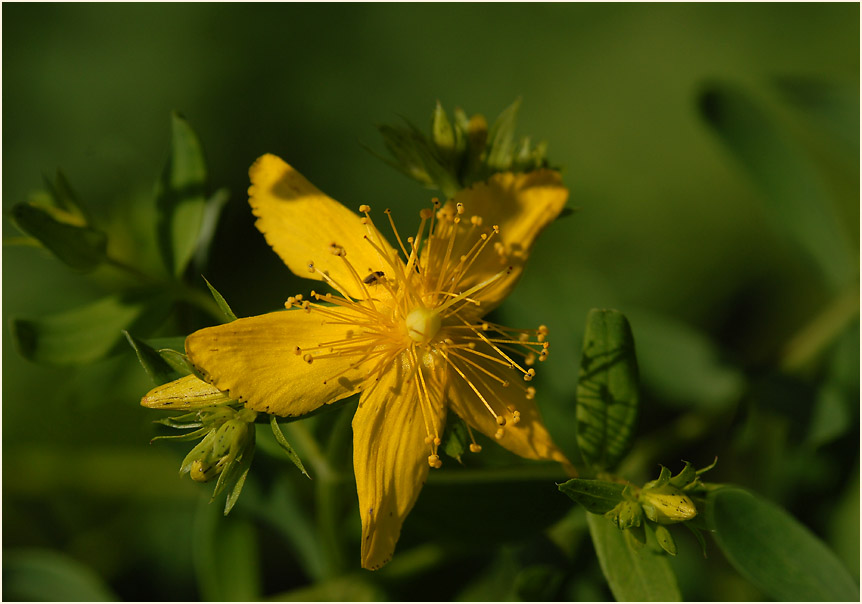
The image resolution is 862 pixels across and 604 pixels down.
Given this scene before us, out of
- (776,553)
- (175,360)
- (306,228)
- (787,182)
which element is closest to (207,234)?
(306,228)

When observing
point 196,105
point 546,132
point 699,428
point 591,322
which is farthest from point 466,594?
point 196,105

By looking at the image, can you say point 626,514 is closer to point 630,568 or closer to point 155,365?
point 630,568

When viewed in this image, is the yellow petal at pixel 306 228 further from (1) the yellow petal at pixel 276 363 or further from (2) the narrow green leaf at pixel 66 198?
(2) the narrow green leaf at pixel 66 198

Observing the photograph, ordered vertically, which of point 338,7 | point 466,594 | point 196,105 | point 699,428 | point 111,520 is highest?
point 338,7

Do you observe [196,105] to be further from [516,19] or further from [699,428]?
[699,428]

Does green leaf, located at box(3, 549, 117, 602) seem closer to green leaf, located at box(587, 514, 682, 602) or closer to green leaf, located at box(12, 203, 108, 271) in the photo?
green leaf, located at box(12, 203, 108, 271)
